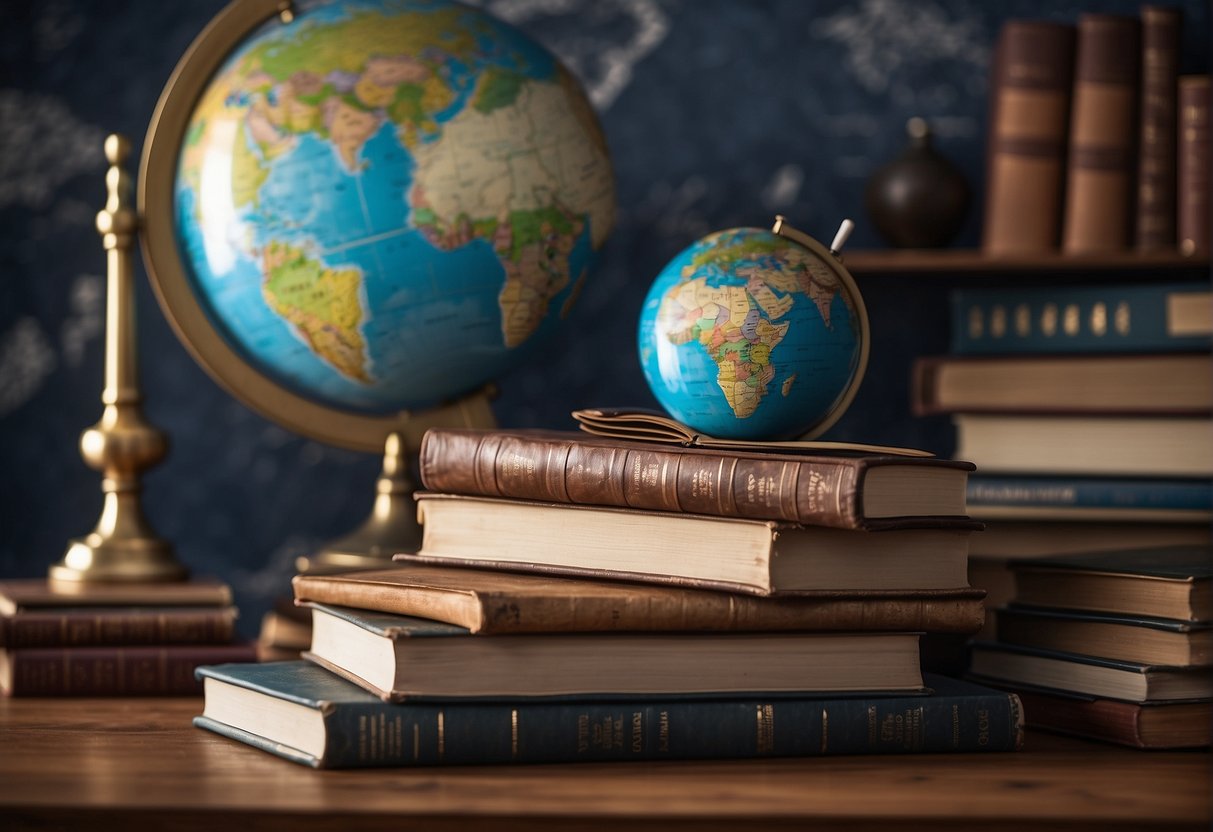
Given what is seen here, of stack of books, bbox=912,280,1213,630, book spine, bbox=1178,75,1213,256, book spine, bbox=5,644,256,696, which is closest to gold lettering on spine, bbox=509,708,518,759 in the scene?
book spine, bbox=5,644,256,696

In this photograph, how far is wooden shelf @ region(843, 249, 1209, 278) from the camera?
148cm

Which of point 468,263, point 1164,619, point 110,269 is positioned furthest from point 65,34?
point 1164,619

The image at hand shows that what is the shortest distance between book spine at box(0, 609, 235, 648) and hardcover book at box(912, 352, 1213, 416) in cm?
77

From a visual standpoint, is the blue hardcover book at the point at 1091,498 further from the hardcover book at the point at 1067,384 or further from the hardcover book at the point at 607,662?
the hardcover book at the point at 607,662

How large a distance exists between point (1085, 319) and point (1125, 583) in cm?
49

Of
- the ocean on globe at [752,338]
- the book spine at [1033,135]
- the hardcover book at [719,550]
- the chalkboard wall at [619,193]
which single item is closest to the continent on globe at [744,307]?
the ocean on globe at [752,338]

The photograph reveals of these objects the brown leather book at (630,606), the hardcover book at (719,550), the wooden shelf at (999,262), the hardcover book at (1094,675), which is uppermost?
the wooden shelf at (999,262)

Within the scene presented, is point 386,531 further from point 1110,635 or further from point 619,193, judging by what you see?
point 1110,635

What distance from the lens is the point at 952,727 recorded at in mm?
1003

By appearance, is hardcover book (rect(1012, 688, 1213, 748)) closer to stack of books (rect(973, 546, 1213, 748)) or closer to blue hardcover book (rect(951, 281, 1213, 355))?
stack of books (rect(973, 546, 1213, 748))

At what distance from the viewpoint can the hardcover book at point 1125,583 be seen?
1.03 metres

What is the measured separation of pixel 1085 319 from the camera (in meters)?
1.49

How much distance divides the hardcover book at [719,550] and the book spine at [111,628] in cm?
31

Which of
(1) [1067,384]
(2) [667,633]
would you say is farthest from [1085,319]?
(2) [667,633]
